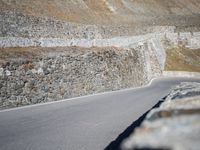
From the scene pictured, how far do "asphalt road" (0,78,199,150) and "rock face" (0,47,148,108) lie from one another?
60.9 inches

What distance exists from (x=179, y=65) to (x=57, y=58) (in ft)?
108

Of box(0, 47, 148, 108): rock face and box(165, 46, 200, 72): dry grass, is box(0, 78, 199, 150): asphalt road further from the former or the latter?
box(165, 46, 200, 72): dry grass

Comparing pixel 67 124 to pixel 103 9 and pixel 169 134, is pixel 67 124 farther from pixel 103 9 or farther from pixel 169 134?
pixel 103 9

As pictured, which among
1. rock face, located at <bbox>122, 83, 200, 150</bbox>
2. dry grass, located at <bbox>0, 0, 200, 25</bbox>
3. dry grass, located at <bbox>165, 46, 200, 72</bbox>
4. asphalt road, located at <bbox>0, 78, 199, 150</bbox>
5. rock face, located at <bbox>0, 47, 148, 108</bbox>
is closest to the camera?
rock face, located at <bbox>122, 83, 200, 150</bbox>

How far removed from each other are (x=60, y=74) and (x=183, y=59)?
36.3m

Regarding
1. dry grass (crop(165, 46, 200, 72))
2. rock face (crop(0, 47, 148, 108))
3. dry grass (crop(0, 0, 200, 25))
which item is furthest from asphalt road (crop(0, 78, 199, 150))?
dry grass (crop(165, 46, 200, 72))

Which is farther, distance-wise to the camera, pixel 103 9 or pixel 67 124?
pixel 103 9

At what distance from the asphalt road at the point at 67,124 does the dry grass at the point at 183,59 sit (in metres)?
31.9

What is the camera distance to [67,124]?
534 inches

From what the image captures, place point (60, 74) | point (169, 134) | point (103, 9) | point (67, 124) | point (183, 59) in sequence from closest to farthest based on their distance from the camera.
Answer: point (169, 134)
point (67, 124)
point (60, 74)
point (183, 59)
point (103, 9)

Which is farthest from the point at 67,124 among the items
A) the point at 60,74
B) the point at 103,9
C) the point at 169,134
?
the point at 103,9

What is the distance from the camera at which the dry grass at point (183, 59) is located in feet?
166

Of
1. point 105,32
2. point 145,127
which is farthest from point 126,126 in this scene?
point 105,32

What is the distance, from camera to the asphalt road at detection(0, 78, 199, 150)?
35.2 feet
